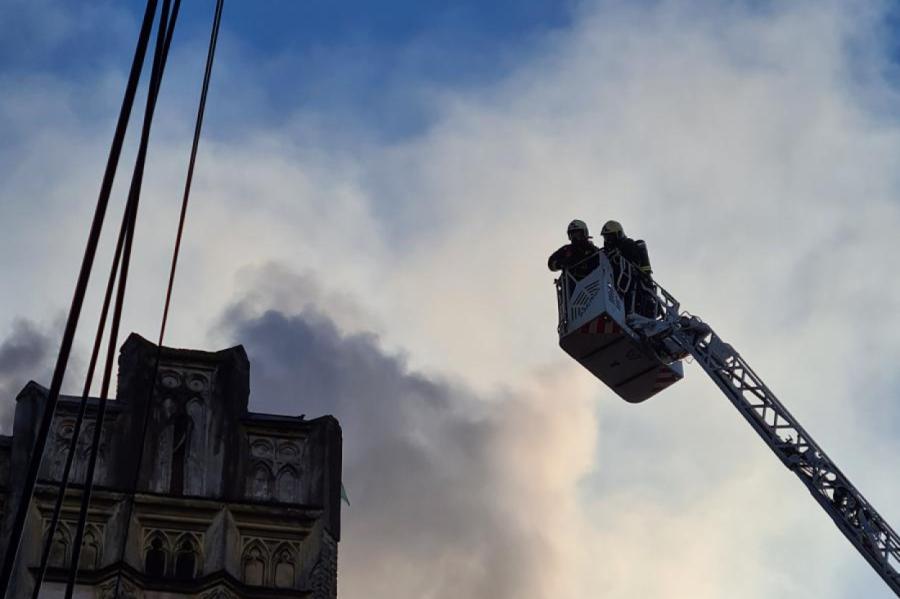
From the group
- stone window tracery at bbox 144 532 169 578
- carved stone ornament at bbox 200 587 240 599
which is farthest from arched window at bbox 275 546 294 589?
stone window tracery at bbox 144 532 169 578

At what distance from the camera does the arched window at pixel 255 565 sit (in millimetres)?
17125

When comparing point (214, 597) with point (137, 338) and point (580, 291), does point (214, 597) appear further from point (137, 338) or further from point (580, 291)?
point (580, 291)

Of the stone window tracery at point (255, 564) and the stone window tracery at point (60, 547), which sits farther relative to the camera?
the stone window tracery at point (255, 564)

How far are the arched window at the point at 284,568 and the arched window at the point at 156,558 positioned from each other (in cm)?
124

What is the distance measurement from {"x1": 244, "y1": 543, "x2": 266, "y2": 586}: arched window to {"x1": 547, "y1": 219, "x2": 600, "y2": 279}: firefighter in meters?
14.4

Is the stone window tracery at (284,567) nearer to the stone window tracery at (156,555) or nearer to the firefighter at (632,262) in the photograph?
the stone window tracery at (156,555)

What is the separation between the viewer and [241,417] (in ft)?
60.2

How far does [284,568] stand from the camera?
17312 millimetres

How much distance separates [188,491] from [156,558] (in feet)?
2.93

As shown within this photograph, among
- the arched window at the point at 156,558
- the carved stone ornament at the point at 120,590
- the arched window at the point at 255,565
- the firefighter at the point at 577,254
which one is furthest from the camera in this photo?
the firefighter at the point at 577,254

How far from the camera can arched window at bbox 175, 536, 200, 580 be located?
1703 centimetres

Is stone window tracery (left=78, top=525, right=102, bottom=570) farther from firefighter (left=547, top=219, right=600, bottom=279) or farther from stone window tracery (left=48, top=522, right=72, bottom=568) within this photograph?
firefighter (left=547, top=219, right=600, bottom=279)

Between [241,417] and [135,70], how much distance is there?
33.2 feet

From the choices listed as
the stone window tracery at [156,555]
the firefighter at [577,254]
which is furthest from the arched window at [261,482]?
the firefighter at [577,254]
